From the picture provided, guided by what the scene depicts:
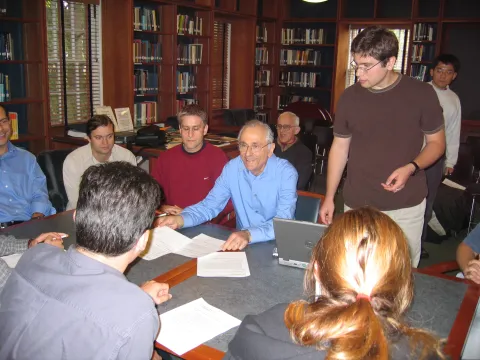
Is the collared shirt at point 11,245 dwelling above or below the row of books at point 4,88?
below

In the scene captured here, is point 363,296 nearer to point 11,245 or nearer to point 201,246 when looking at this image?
point 201,246

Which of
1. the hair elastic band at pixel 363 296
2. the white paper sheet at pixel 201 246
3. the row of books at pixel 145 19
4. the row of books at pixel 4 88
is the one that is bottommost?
the white paper sheet at pixel 201 246

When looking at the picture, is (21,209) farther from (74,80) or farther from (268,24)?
(268,24)

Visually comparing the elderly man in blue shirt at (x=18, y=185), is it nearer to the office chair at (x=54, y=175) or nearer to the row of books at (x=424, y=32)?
the office chair at (x=54, y=175)

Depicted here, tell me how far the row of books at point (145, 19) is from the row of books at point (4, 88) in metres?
1.70

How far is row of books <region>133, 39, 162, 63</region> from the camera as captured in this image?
593 centimetres

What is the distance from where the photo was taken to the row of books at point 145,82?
6.11 meters

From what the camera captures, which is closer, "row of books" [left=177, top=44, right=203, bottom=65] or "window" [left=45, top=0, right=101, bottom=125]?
"window" [left=45, top=0, right=101, bottom=125]

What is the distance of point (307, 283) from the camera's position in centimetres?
130

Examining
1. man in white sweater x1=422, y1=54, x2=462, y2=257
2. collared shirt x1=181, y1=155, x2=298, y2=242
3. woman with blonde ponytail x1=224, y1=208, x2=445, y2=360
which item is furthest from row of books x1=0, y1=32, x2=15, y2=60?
woman with blonde ponytail x1=224, y1=208, x2=445, y2=360

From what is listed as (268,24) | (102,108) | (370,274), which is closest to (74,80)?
(102,108)

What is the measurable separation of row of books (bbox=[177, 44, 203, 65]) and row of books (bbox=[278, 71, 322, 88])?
7.42 feet

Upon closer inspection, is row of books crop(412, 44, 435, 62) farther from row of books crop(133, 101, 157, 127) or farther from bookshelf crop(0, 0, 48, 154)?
bookshelf crop(0, 0, 48, 154)

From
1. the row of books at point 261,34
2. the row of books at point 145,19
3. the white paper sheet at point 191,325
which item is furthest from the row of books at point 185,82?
the white paper sheet at point 191,325
